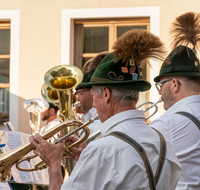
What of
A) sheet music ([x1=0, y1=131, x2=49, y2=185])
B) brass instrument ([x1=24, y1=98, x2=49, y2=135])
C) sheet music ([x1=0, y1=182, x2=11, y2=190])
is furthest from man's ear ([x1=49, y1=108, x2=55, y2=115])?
sheet music ([x1=0, y1=182, x2=11, y2=190])

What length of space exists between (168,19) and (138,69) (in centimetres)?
386

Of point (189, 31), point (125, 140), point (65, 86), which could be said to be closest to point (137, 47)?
point (125, 140)

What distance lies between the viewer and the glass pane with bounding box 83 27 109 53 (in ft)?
18.0

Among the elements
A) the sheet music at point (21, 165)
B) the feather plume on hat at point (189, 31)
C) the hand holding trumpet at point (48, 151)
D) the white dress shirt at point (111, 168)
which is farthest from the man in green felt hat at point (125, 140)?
the feather plume on hat at point (189, 31)

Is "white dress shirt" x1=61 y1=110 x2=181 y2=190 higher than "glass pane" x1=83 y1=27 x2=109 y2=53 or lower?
lower

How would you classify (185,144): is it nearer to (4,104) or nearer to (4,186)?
(4,186)

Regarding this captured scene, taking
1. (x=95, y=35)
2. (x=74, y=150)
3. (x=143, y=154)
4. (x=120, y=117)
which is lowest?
(x=74, y=150)

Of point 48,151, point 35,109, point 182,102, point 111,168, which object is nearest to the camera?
point 111,168

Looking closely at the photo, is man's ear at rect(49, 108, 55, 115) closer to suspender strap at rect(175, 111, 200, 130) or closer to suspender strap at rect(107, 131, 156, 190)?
suspender strap at rect(175, 111, 200, 130)

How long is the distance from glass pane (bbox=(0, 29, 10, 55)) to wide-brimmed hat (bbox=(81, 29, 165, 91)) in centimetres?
457

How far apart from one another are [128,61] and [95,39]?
13.6ft

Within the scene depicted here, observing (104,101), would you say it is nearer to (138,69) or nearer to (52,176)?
(138,69)

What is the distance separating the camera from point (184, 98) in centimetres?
216

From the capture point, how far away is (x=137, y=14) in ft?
17.0
